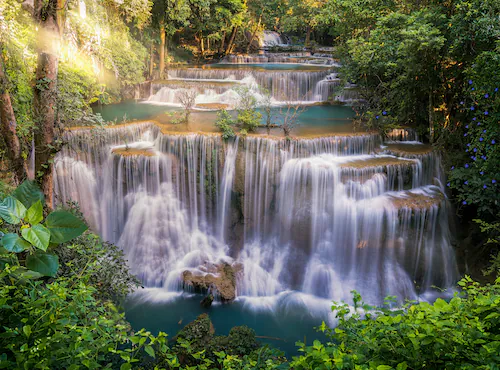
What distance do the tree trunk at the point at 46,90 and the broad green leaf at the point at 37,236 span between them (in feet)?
10.3

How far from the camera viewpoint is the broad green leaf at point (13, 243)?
6.85 ft

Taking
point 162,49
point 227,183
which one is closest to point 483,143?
point 227,183

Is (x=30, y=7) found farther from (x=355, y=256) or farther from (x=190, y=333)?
(x=355, y=256)

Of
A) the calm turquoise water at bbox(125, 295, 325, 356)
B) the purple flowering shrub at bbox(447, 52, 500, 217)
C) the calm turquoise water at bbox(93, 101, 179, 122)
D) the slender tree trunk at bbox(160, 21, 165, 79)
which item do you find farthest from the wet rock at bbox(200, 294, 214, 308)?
the slender tree trunk at bbox(160, 21, 165, 79)

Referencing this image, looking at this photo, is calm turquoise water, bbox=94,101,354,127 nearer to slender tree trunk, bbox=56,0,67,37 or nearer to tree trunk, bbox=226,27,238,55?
slender tree trunk, bbox=56,0,67,37

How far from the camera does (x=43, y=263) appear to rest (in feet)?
7.92

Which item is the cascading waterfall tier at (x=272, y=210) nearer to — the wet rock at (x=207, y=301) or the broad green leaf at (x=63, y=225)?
the wet rock at (x=207, y=301)

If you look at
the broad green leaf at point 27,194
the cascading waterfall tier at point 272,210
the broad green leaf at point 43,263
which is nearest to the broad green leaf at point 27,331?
the broad green leaf at point 43,263

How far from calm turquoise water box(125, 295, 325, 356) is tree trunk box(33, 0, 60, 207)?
317 cm

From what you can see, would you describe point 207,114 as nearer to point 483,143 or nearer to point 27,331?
point 483,143

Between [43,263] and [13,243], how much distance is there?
352 millimetres

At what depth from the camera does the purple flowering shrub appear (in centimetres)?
696

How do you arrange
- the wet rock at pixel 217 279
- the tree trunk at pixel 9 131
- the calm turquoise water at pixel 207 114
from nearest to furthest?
the tree trunk at pixel 9 131, the wet rock at pixel 217 279, the calm turquoise water at pixel 207 114

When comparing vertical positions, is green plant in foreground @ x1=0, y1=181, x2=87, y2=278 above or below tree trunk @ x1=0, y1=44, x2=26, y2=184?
below
